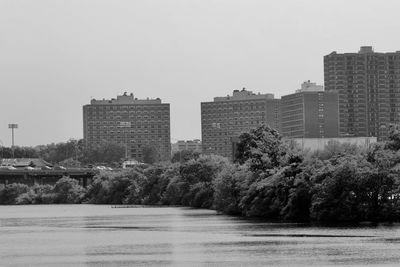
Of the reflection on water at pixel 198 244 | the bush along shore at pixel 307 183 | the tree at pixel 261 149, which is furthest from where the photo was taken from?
the tree at pixel 261 149

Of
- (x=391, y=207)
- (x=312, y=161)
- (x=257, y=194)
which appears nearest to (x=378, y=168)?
(x=391, y=207)

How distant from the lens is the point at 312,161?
12788 cm

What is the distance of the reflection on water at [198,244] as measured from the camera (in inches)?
3078

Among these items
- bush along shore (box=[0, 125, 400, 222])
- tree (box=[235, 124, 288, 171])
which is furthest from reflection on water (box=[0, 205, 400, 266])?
tree (box=[235, 124, 288, 171])

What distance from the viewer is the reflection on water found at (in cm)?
7819

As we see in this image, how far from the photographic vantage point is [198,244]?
92.4 m

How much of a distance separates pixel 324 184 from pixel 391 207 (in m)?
7.43

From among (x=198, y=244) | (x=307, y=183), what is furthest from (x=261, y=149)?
(x=198, y=244)

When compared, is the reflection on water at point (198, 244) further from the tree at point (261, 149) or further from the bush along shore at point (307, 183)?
the tree at point (261, 149)

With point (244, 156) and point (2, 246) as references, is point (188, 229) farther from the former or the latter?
point (244, 156)

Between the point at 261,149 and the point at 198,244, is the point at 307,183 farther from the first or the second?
the point at 198,244

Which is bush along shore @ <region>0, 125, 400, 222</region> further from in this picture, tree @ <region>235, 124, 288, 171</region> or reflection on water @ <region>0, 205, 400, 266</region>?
reflection on water @ <region>0, 205, 400, 266</region>

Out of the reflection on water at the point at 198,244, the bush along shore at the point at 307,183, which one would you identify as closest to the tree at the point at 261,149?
the bush along shore at the point at 307,183

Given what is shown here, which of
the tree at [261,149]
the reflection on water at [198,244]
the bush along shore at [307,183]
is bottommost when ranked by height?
the reflection on water at [198,244]
